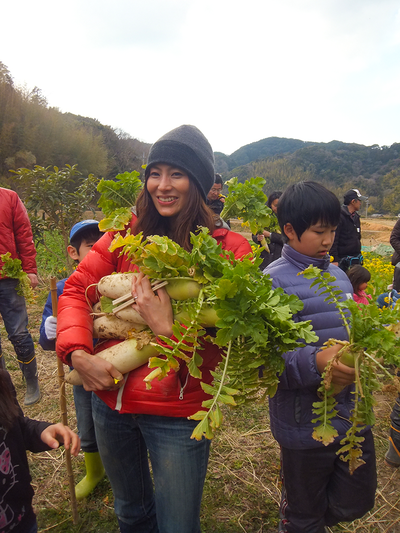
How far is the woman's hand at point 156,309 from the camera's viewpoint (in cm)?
123

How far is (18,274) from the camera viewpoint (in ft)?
11.1

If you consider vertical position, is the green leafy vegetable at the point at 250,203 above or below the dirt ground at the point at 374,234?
above

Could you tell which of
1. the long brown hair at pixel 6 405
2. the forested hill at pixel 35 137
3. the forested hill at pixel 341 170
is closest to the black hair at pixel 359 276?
the long brown hair at pixel 6 405

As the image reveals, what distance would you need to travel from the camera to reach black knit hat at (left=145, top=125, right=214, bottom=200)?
1524 millimetres

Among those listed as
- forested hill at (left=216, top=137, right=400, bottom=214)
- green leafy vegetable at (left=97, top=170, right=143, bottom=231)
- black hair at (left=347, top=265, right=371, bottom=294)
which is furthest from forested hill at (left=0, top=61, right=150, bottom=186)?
forested hill at (left=216, top=137, right=400, bottom=214)

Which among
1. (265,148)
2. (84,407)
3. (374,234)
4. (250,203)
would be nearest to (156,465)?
(84,407)

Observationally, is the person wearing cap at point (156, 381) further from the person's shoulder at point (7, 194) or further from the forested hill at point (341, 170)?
the forested hill at point (341, 170)

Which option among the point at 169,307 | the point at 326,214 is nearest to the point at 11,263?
the point at 169,307

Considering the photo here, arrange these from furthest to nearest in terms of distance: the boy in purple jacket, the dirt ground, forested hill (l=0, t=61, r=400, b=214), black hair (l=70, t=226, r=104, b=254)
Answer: forested hill (l=0, t=61, r=400, b=214) < the dirt ground < black hair (l=70, t=226, r=104, b=254) < the boy in purple jacket

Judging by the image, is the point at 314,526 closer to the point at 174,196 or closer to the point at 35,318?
the point at 174,196

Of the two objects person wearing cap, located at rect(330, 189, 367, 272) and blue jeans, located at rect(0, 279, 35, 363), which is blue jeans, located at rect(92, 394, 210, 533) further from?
person wearing cap, located at rect(330, 189, 367, 272)

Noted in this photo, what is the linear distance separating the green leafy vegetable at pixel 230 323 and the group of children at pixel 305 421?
0.47m

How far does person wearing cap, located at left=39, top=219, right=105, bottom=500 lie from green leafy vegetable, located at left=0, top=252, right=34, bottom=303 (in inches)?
39.3

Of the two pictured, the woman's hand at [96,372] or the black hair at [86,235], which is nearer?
the woman's hand at [96,372]
